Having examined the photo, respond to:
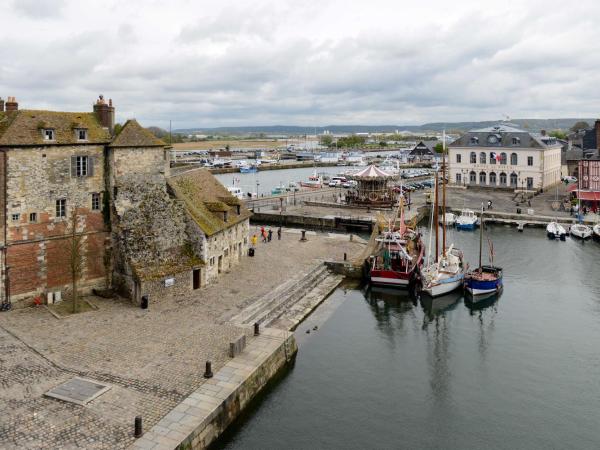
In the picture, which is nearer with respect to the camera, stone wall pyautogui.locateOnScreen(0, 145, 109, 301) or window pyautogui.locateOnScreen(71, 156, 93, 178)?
Result: stone wall pyautogui.locateOnScreen(0, 145, 109, 301)

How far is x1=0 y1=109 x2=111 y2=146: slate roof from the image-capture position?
1129 inches

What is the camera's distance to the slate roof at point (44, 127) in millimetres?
28672

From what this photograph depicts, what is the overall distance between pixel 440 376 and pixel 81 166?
2266cm

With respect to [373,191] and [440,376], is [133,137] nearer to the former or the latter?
[440,376]

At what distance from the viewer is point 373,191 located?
7581 cm

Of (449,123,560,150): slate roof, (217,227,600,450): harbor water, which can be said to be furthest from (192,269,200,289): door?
(449,123,560,150): slate roof

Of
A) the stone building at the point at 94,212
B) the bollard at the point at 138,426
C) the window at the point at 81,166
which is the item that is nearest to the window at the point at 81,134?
the stone building at the point at 94,212

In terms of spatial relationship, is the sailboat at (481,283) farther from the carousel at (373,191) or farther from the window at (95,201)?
the carousel at (373,191)

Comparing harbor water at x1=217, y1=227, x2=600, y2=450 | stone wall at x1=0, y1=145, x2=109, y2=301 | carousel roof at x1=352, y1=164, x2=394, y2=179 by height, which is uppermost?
carousel roof at x1=352, y1=164, x2=394, y2=179

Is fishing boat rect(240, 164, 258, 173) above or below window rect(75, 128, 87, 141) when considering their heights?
above

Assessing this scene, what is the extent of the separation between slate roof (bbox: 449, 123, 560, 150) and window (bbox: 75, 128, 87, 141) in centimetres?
7150

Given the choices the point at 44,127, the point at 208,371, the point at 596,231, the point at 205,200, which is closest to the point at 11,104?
the point at 44,127

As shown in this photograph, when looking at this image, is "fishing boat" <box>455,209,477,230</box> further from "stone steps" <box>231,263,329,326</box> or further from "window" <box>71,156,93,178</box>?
"window" <box>71,156,93,178</box>

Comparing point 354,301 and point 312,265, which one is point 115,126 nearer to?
point 312,265
